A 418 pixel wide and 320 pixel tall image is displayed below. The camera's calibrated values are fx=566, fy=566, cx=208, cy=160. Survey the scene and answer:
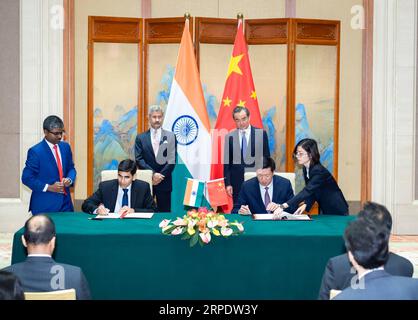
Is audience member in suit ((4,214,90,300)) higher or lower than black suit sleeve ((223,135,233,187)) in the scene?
lower

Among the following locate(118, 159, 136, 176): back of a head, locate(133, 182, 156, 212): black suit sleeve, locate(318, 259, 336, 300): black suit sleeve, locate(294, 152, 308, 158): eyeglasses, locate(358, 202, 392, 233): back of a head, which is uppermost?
locate(294, 152, 308, 158): eyeglasses

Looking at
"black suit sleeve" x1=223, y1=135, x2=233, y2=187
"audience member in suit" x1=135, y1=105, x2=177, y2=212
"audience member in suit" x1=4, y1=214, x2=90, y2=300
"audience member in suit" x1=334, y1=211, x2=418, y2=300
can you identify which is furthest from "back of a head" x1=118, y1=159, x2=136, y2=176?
"audience member in suit" x1=334, y1=211, x2=418, y2=300

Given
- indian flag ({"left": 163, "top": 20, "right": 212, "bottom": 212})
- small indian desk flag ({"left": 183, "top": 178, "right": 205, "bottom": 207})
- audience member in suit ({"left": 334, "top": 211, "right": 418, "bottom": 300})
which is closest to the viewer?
audience member in suit ({"left": 334, "top": 211, "right": 418, "bottom": 300})

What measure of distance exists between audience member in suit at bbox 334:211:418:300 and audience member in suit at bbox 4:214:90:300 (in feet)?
A: 3.92

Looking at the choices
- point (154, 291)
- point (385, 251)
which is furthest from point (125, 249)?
point (385, 251)

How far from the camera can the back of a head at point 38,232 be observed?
8.68 ft

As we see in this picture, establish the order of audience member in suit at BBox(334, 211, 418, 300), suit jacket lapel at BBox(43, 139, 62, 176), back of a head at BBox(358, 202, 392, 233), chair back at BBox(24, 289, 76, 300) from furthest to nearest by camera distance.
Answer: suit jacket lapel at BBox(43, 139, 62, 176) < back of a head at BBox(358, 202, 392, 233) < chair back at BBox(24, 289, 76, 300) < audience member in suit at BBox(334, 211, 418, 300)

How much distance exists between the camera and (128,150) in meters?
7.79

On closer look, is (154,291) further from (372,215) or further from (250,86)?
(250,86)

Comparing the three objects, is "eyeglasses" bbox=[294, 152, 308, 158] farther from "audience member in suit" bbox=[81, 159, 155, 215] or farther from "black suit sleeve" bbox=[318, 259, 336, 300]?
"black suit sleeve" bbox=[318, 259, 336, 300]

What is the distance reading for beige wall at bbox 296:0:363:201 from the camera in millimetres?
8078

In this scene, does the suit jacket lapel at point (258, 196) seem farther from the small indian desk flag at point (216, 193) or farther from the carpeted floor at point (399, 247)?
the carpeted floor at point (399, 247)

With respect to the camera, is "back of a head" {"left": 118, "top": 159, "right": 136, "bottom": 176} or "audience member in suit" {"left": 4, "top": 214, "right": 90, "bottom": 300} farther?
"back of a head" {"left": 118, "top": 159, "right": 136, "bottom": 176}
